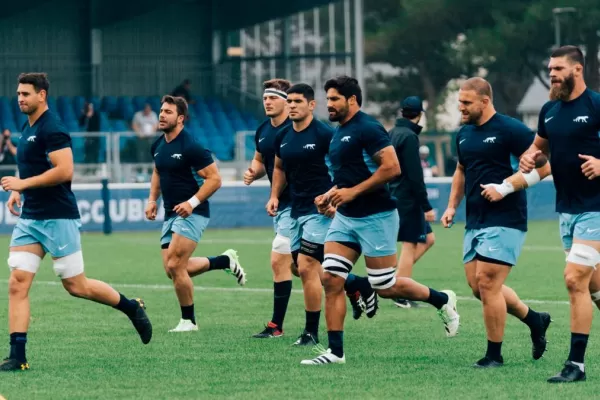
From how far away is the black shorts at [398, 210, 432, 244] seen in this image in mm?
14773

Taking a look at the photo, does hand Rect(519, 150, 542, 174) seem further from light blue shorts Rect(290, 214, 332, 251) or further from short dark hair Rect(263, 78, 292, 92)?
short dark hair Rect(263, 78, 292, 92)

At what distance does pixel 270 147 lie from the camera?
1298 centimetres

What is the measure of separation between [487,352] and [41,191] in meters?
3.52

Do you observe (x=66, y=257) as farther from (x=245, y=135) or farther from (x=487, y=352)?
(x=245, y=135)

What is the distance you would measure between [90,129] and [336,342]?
2526 centimetres

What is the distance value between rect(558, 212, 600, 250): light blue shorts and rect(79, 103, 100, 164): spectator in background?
74.4 feet

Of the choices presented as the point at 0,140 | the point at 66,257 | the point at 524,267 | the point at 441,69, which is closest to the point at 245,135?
the point at 0,140

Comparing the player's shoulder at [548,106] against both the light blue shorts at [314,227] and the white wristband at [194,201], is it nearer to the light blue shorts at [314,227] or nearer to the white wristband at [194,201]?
the light blue shorts at [314,227]

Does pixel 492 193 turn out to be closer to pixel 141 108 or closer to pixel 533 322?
pixel 533 322

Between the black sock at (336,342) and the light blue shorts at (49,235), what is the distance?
2.07 meters

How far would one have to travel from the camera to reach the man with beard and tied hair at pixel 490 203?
10211mm

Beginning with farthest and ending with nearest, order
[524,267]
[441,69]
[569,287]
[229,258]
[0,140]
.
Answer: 1. [441,69]
2. [0,140]
3. [524,267]
4. [229,258]
5. [569,287]

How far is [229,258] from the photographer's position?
14570mm

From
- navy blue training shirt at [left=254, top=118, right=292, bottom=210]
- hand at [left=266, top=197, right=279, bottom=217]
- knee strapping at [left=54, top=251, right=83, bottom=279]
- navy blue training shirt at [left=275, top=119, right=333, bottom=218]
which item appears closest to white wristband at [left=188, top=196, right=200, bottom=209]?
hand at [left=266, top=197, right=279, bottom=217]
